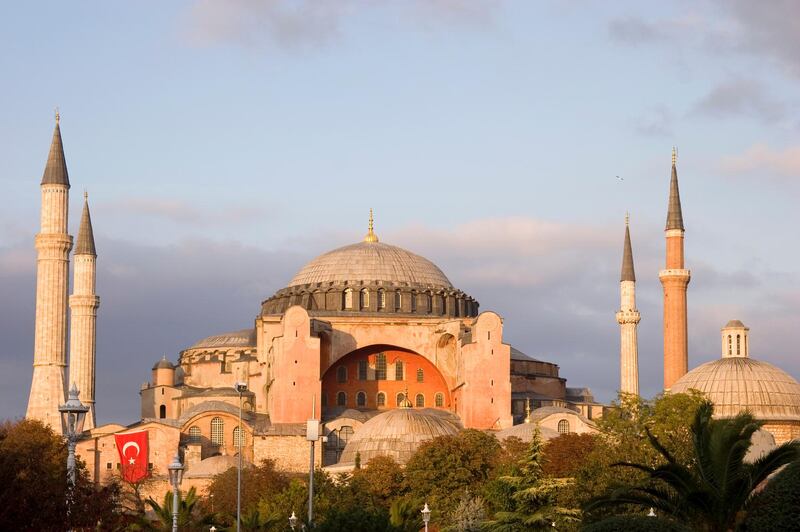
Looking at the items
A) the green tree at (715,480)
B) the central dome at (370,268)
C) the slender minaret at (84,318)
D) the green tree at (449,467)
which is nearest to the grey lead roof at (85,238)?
the slender minaret at (84,318)

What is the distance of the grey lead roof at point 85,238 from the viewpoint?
69125 mm

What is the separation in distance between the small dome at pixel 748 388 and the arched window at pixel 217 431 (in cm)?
1779

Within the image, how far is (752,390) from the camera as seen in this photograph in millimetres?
57594

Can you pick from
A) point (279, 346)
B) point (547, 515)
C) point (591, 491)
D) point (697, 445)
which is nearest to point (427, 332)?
point (279, 346)

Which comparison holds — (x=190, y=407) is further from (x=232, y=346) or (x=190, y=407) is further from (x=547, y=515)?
(x=547, y=515)

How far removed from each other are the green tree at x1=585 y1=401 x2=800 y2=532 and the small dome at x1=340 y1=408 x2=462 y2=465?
33.9 meters

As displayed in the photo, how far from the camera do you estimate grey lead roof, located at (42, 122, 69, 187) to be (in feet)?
205

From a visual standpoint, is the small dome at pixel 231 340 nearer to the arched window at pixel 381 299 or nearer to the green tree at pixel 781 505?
the arched window at pixel 381 299

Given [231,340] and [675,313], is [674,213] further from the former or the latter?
[231,340]

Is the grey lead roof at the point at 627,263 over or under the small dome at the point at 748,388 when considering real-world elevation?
over

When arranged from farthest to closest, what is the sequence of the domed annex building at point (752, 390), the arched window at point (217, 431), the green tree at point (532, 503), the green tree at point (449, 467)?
→ the arched window at point (217, 431) < the domed annex building at point (752, 390) < the green tree at point (449, 467) < the green tree at point (532, 503)

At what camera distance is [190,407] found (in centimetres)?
6844

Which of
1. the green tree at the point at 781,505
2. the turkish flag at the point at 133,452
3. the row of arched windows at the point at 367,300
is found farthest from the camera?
the row of arched windows at the point at 367,300

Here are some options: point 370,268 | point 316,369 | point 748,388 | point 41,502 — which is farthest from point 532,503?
point 370,268
